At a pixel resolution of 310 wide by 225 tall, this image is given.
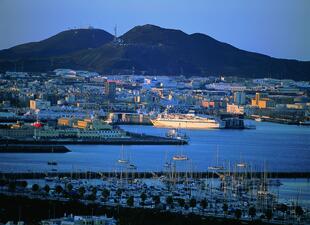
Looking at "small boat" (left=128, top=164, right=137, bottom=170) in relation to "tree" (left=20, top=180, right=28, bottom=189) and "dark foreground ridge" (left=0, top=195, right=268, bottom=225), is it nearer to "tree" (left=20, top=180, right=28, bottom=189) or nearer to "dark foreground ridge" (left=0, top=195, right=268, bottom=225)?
"tree" (left=20, top=180, right=28, bottom=189)

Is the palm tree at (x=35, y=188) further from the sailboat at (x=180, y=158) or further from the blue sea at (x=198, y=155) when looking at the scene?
the sailboat at (x=180, y=158)

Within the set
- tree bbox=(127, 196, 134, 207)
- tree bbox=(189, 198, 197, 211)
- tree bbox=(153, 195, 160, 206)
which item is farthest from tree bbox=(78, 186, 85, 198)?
tree bbox=(189, 198, 197, 211)

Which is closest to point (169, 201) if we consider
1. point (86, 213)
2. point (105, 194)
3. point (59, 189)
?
point (105, 194)

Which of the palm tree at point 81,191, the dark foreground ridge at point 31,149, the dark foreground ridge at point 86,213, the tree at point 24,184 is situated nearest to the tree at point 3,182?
A: the tree at point 24,184

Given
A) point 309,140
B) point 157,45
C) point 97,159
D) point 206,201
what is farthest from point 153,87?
point 206,201

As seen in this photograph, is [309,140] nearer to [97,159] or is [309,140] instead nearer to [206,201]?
[97,159]
